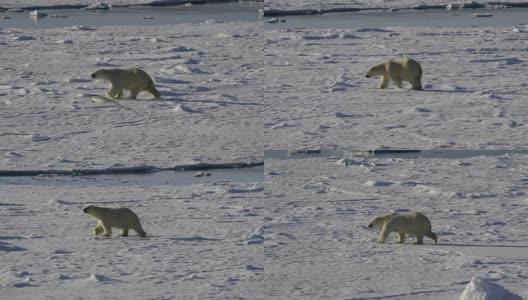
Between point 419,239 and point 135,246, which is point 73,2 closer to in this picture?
point 135,246

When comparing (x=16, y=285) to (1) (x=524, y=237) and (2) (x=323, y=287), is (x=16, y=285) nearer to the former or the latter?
(2) (x=323, y=287)

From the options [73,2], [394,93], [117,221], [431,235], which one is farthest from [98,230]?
[73,2]

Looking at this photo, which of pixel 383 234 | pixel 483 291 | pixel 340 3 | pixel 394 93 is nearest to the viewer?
pixel 483 291

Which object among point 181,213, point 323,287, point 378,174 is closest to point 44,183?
point 181,213

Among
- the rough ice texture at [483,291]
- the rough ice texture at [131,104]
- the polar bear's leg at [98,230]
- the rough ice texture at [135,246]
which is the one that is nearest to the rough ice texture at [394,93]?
the rough ice texture at [131,104]

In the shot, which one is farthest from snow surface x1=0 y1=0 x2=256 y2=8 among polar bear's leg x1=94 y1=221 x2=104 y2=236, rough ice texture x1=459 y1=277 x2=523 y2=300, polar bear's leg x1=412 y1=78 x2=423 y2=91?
rough ice texture x1=459 y1=277 x2=523 y2=300

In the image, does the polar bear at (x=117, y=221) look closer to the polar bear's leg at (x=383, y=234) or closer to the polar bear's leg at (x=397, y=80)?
the polar bear's leg at (x=383, y=234)
